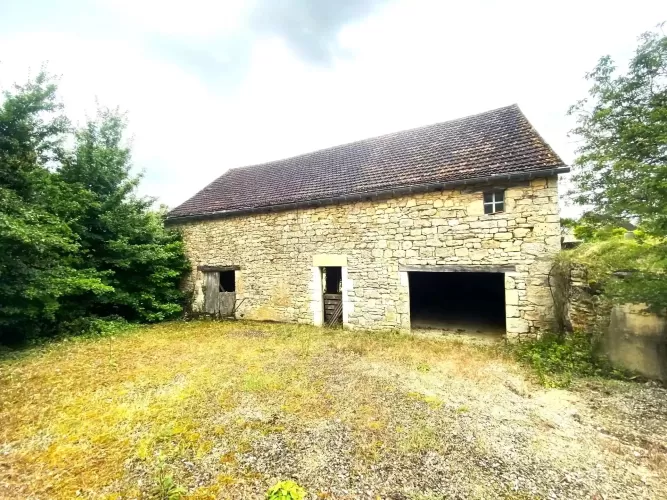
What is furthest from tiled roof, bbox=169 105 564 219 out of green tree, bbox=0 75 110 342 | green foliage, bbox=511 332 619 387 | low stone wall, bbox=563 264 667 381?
green tree, bbox=0 75 110 342

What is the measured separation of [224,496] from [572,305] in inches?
249

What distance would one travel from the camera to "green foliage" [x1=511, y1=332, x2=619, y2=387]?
4630 mm

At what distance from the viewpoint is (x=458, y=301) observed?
1238 cm

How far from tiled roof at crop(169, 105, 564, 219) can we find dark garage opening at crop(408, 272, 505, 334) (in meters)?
4.52

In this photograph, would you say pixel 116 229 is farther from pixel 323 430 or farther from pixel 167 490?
pixel 323 430

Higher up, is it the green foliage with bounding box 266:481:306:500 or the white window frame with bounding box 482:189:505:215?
the white window frame with bounding box 482:189:505:215

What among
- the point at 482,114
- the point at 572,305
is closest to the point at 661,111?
the point at 572,305

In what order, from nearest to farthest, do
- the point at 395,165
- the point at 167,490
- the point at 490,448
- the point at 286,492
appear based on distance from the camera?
1. the point at 286,492
2. the point at 167,490
3. the point at 490,448
4. the point at 395,165

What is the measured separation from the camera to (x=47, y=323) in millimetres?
7273

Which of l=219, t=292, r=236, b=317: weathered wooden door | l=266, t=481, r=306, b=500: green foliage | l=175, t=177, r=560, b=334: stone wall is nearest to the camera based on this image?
l=266, t=481, r=306, b=500: green foliage

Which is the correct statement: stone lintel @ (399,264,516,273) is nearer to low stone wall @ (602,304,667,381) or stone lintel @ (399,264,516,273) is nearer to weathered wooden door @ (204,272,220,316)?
low stone wall @ (602,304,667,381)

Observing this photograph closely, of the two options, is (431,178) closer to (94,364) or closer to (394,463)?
(394,463)

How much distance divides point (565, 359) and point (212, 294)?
1026 centimetres

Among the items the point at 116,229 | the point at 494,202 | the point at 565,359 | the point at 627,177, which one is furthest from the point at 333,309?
the point at 627,177
